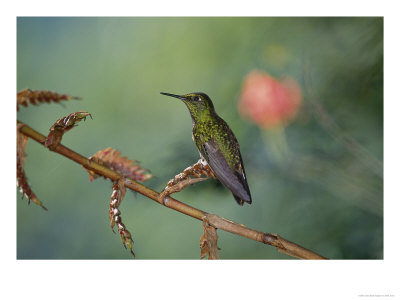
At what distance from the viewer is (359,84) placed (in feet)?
6.12

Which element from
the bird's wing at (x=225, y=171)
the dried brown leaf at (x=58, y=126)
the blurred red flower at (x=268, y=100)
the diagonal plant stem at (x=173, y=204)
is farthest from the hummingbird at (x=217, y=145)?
the dried brown leaf at (x=58, y=126)

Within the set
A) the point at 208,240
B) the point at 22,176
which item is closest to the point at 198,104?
the point at 208,240

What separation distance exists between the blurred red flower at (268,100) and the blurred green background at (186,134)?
0.04m

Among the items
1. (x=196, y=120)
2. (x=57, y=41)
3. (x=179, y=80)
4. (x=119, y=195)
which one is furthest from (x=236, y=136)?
(x=57, y=41)

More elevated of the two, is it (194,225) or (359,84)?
(359,84)

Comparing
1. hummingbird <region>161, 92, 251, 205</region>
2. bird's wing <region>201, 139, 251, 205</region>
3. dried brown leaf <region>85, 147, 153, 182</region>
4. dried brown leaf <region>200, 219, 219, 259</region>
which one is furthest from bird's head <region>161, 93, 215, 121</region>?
dried brown leaf <region>200, 219, 219, 259</region>

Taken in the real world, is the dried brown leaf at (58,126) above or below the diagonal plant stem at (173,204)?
above

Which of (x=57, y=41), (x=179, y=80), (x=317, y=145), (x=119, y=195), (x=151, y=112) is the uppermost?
(x=57, y=41)

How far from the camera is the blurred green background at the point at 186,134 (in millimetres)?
1796

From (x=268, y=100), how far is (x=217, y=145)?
34cm

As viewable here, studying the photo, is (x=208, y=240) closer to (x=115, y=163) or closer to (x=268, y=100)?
(x=115, y=163)

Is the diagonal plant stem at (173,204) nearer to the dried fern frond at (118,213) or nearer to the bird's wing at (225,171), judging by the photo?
the dried fern frond at (118,213)
